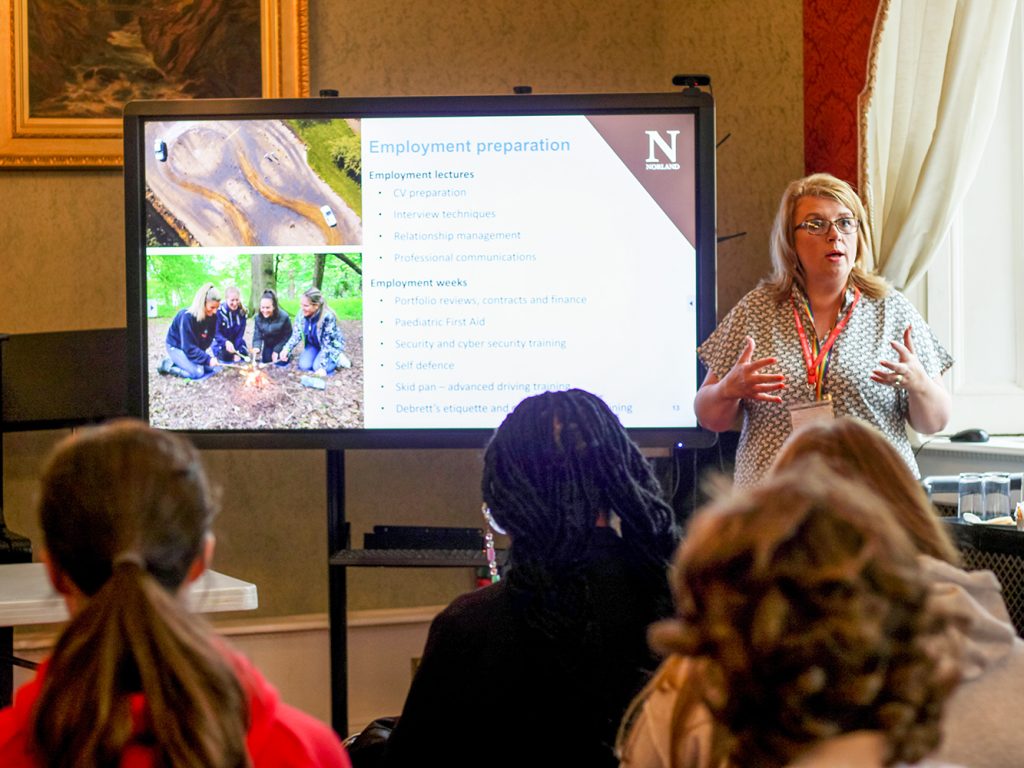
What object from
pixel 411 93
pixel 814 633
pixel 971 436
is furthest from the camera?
pixel 411 93

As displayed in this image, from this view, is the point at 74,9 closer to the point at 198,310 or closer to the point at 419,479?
the point at 198,310

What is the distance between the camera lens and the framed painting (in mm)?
3680

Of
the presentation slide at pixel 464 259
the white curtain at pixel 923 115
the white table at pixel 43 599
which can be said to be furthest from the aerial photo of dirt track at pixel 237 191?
the white curtain at pixel 923 115

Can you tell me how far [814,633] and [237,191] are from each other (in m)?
2.67

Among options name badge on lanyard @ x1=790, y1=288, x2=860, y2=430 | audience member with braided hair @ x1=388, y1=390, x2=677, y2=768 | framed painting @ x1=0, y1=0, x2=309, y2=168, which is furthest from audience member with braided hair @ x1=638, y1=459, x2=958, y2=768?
framed painting @ x1=0, y1=0, x2=309, y2=168

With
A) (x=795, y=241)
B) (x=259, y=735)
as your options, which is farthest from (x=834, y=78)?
(x=259, y=735)

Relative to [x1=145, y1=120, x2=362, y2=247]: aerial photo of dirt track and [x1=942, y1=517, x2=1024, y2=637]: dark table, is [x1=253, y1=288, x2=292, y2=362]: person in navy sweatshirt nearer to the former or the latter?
[x1=145, y1=120, x2=362, y2=247]: aerial photo of dirt track

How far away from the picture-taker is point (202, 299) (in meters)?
3.22

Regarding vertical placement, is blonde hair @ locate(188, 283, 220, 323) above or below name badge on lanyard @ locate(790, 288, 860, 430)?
above

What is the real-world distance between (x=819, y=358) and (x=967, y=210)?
894mm

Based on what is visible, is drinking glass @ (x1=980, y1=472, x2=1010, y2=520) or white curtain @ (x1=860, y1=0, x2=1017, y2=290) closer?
drinking glass @ (x1=980, y1=472, x2=1010, y2=520)

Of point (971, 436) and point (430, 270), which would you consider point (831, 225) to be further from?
point (430, 270)

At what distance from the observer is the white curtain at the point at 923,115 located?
3090mm

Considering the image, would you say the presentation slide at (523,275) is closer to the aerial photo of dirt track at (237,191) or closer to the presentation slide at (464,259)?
the presentation slide at (464,259)
